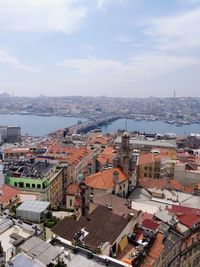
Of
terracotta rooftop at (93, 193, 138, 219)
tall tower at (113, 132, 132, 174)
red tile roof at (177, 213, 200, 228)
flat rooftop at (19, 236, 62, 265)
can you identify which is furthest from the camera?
tall tower at (113, 132, 132, 174)

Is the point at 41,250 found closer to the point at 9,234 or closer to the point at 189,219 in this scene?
the point at 9,234

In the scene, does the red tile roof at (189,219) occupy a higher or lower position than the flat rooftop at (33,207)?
higher

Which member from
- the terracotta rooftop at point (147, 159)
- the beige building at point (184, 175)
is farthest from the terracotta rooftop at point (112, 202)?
the terracotta rooftop at point (147, 159)

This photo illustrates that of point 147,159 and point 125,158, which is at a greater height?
point 125,158

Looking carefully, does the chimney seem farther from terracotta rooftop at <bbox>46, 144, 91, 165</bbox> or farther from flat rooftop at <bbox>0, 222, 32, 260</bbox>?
terracotta rooftop at <bbox>46, 144, 91, 165</bbox>

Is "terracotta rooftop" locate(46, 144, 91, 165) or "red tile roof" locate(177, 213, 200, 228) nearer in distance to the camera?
"red tile roof" locate(177, 213, 200, 228)

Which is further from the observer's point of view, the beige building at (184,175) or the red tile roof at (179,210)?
the beige building at (184,175)

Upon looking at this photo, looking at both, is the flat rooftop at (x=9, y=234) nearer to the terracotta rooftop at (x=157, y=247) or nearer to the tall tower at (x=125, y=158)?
the terracotta rooftop at (x=157, y=247)

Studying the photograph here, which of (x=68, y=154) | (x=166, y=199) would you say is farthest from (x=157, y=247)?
(x=68, y=154)

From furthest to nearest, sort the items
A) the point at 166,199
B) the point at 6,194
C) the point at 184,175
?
the point at 184,175, the point at 166,199, the point at 6,194

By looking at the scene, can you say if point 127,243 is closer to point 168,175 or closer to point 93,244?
point 93,244

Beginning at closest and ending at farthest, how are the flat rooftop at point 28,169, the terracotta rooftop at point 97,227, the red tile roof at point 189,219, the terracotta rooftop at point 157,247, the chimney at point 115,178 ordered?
1. the terracotta rooftop at point 157,247
2. the terracotta rooftop at point 97,227
3. the red tile roof at point 189,219
4. the chimney at point 115,178
5. the flat rooftop at point 28,169

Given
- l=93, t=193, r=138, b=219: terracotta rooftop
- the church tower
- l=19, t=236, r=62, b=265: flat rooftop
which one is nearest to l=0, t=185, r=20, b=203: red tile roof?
l=93, t=193, r=138, b=219: terracotta rooftop
